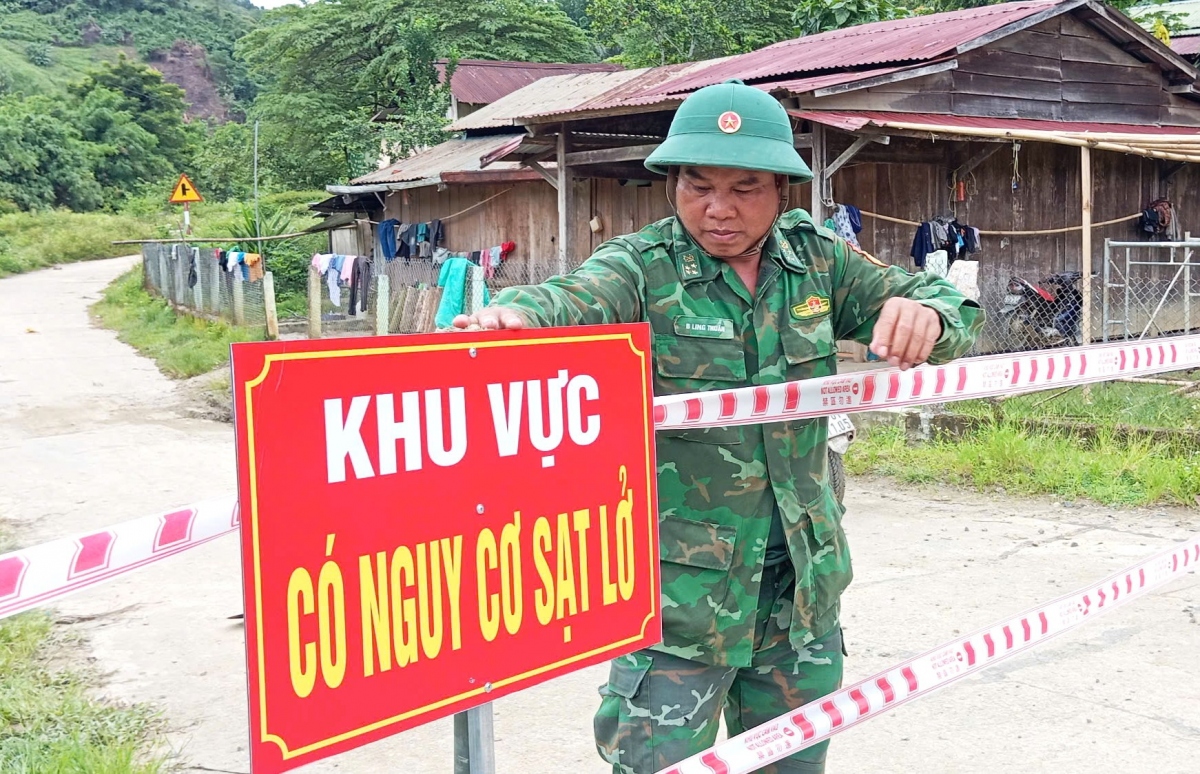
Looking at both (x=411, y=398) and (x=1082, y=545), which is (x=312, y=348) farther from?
(x=1082, y=545)

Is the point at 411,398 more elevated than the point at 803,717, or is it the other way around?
the point at 411,398

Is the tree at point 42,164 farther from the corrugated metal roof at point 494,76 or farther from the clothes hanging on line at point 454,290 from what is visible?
the clothes hanging on line at point 454,290

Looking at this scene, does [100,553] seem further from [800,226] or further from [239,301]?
[239,301]

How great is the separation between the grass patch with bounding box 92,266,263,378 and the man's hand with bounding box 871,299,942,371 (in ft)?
35.9

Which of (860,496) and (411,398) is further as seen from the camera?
(860,496)

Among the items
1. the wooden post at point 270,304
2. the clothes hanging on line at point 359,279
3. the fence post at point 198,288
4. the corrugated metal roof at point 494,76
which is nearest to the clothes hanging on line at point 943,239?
the wooden post at point 270,304

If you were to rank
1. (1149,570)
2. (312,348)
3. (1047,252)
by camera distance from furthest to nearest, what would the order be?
(1047,252), (1149,570), (312,348)

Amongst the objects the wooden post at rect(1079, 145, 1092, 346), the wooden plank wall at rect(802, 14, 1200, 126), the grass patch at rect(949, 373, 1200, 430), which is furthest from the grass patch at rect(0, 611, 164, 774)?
the wooden plank wall at rect(802, 14, 1200, 126)

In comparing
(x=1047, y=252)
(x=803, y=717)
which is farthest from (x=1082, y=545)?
(x=1047, y=252)

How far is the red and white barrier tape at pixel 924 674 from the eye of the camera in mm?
2232

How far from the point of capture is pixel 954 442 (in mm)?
8031

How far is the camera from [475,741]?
1.78m

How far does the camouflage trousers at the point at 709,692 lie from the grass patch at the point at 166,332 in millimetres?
10676

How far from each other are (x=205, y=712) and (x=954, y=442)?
564cm
